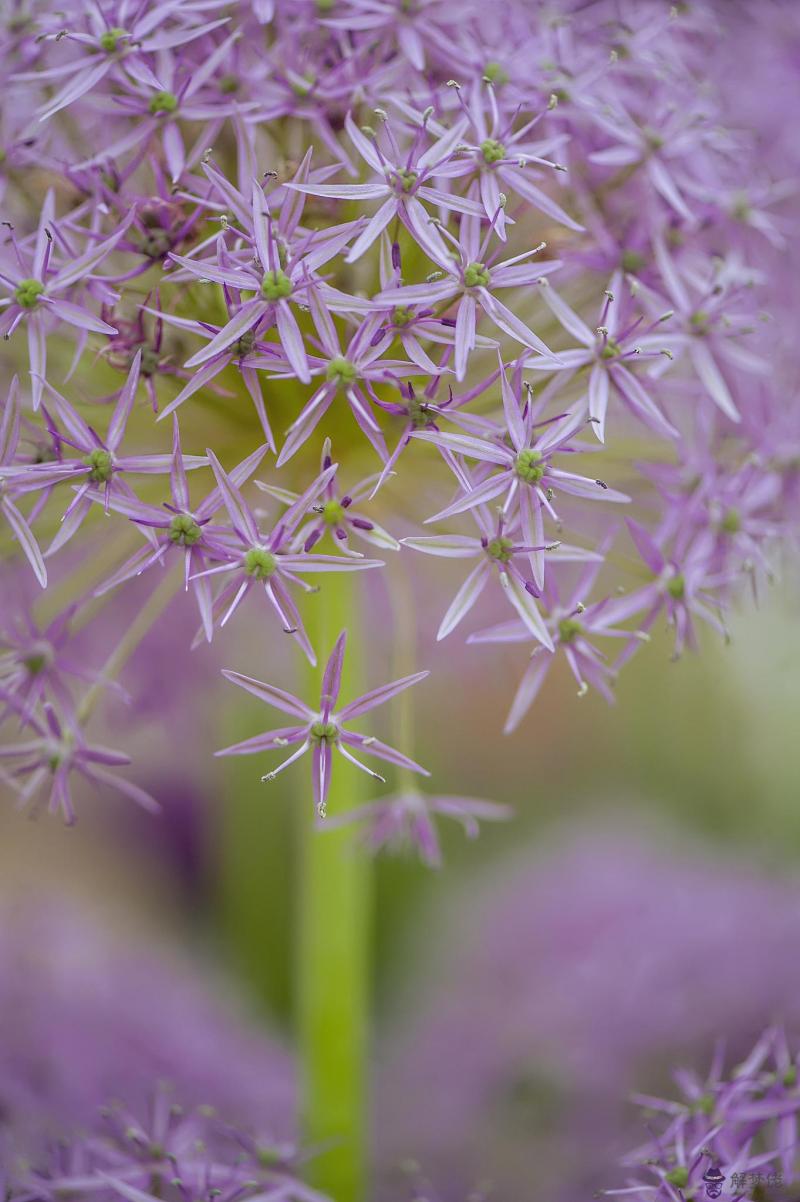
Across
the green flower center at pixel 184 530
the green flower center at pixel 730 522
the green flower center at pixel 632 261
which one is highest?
the green flower center at pixel 632 261

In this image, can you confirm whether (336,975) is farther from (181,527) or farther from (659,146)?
(659,146)

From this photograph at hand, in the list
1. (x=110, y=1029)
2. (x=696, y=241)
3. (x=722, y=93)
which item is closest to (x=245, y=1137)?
(x=110, y=1029)

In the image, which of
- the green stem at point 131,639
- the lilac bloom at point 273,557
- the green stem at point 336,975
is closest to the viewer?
the lilac bloom at point 273,557

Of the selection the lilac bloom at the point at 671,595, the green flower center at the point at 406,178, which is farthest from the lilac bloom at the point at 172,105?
the lilac bloom at the point at 671,595

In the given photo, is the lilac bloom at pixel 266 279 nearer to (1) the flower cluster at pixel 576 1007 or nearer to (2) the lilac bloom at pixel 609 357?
(2) the lilac bloom at pixel 609 357

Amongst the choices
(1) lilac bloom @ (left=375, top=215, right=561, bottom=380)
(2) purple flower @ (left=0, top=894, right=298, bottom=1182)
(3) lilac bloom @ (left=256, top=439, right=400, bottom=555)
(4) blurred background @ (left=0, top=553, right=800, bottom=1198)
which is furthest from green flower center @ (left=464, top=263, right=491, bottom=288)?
(2) purple flower @ (left=0, top=894, right=298, bottom=1182)

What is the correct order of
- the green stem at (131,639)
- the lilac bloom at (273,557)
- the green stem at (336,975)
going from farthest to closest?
the green stem at (336,975)
the green stem at (131,639)
the lilac bloom at (273,557)
